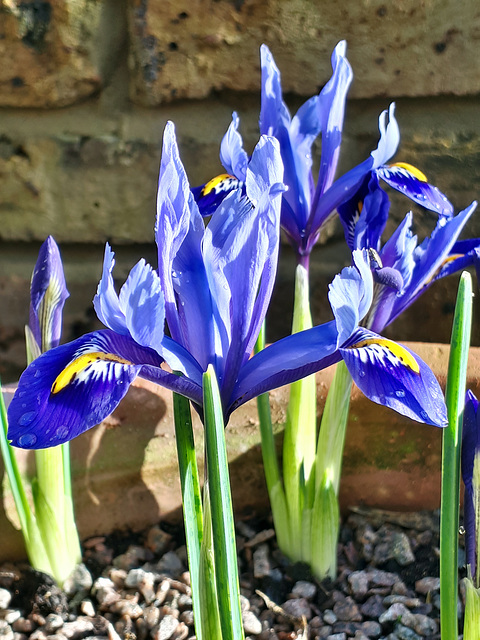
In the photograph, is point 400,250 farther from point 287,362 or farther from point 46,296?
point 46,296

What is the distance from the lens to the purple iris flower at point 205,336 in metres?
0.47

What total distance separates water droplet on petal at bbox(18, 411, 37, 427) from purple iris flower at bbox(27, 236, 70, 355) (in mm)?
303

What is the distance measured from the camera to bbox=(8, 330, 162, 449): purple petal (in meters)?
0.46

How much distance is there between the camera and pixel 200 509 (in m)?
0.58

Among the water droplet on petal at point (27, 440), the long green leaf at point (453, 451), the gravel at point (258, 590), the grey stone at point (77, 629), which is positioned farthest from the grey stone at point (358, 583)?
the water droplet on petal at point (27, 440)

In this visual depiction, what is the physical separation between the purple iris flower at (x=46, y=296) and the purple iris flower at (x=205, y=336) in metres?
0.22

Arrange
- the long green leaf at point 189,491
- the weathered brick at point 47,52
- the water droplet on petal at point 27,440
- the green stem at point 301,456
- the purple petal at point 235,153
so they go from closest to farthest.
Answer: the water droplet on petal at point 27,440 → the long green leaf at point 189,491 → the purple petal at point 235,153 → the green stem at point 301,456 → the weathered brick at point 47,52

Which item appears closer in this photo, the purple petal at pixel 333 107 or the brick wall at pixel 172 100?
the purple petal at pixel 333 107

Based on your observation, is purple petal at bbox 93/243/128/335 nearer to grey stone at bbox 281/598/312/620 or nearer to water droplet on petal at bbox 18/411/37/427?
water droplet on petal at bbox 18/411/37/427

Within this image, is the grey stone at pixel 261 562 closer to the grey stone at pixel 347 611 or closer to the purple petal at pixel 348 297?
the grey stone at pixel 347 611

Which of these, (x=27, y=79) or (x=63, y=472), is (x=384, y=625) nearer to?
(x=63, y=472)

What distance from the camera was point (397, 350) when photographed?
540 mm

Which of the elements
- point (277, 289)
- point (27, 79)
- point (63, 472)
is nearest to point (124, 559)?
point (63, 472)

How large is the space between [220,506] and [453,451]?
0.80 feet
